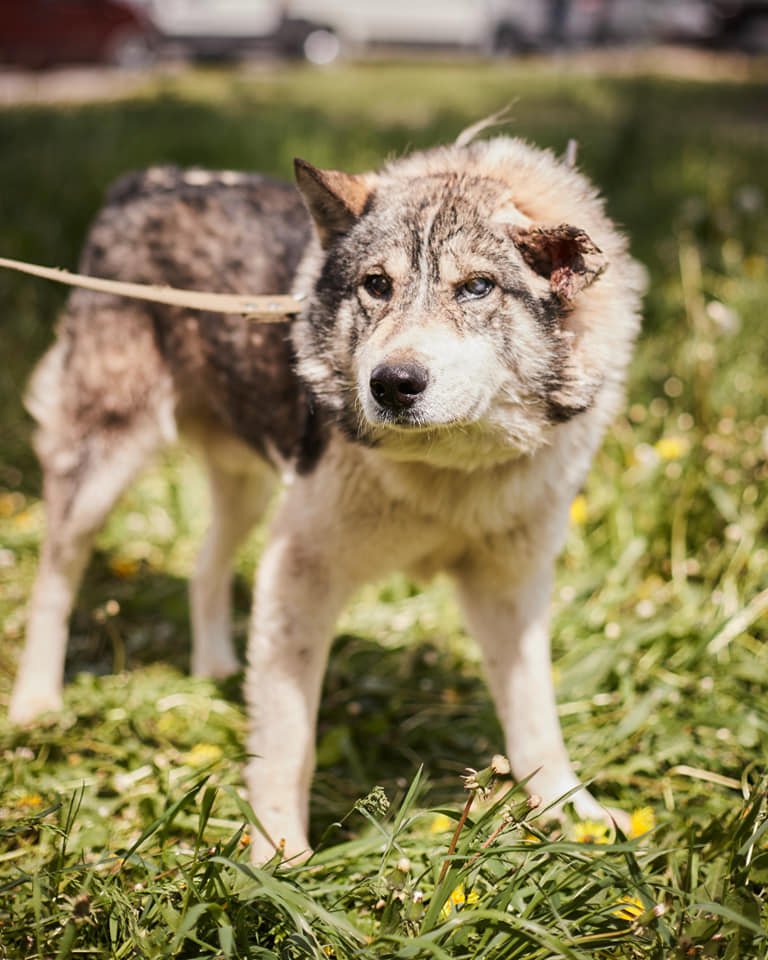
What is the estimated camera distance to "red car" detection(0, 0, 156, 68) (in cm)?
1662

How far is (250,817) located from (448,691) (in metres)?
1.45

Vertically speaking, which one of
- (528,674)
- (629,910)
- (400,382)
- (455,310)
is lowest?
(629,910)

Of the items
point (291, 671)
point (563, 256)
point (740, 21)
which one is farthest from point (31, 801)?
point (740, 21)

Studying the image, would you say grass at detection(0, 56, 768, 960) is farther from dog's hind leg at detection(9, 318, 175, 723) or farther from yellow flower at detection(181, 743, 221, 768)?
dog's hind leg at detection(9, 318, 175, 723)

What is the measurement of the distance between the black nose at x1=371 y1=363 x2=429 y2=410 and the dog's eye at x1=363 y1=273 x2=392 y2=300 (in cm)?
32

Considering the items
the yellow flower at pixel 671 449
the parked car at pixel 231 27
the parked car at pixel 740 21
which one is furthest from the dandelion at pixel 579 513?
the parked car at pixel 740 21

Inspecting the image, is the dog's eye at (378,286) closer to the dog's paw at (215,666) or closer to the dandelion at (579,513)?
the dog's paw at (215,666)

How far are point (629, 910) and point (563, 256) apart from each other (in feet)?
5.06

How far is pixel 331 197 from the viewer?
258cm

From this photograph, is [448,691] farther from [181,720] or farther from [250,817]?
[250,817]

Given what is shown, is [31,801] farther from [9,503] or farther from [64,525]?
[9,503]

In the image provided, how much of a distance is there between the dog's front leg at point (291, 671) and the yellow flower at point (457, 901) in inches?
25.8

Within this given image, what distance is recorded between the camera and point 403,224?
2475 mm

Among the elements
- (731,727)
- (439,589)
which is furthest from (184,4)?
(731,727)
